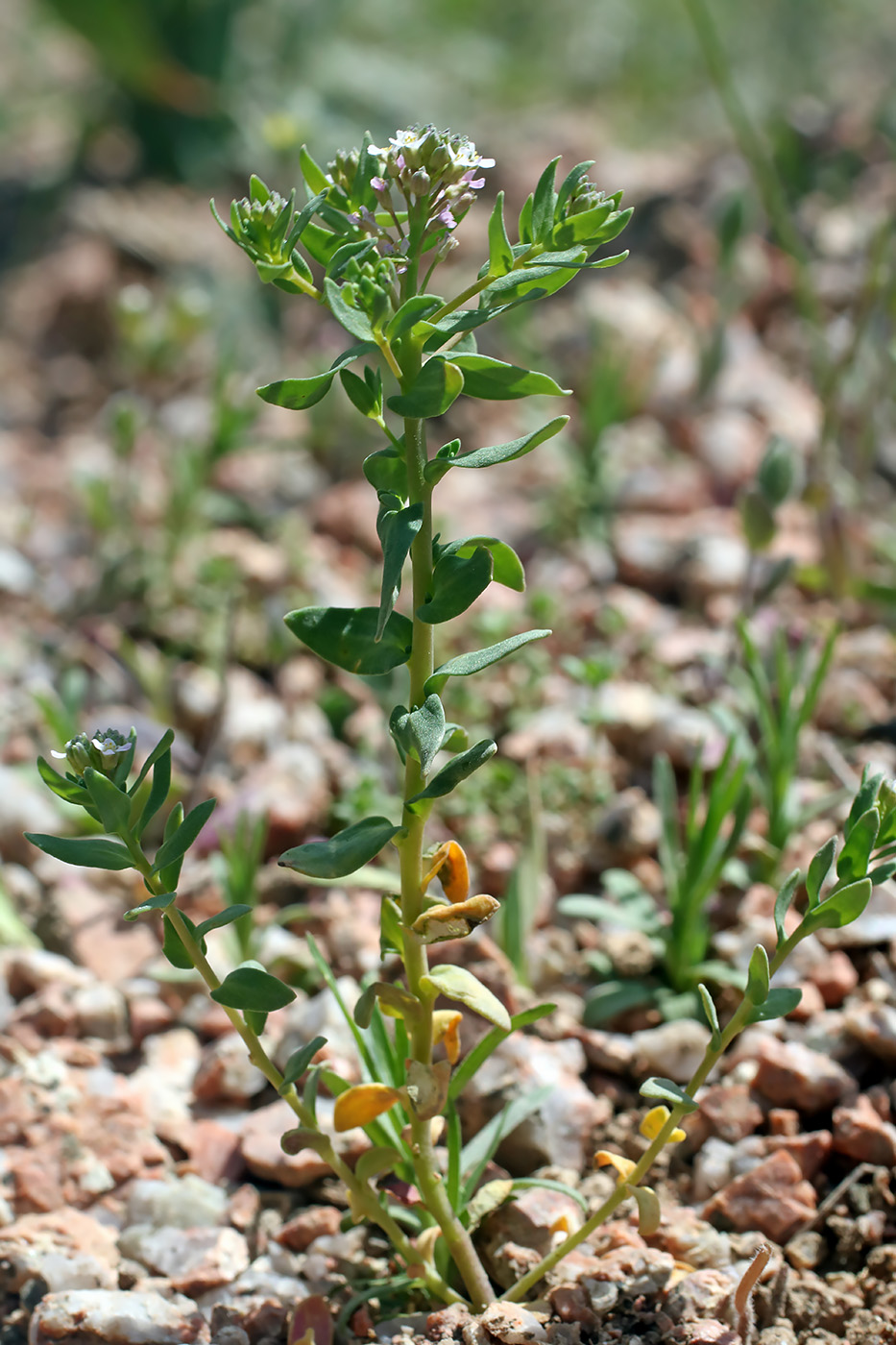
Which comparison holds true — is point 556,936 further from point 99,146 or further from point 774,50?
point 774,50

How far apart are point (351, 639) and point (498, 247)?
17.5 inches

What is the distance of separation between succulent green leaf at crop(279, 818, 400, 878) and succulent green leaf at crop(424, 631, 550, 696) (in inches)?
6.7

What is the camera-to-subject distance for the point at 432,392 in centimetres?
122

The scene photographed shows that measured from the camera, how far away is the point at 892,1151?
1.77m

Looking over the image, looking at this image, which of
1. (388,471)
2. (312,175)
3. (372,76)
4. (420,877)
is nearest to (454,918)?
(420,877)

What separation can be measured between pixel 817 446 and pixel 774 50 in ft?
11.1

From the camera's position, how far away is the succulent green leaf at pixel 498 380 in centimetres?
125

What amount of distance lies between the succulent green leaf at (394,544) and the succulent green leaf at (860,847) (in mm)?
580

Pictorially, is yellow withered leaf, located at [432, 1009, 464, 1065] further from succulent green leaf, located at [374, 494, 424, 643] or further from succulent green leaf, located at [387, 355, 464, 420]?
succulent green leaf, located at [387, 355, 464, 420]

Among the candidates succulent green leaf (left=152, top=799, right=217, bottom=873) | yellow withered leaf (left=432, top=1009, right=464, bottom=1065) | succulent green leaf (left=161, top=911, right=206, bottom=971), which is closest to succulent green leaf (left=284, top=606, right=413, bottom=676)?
succulent green leaf (left=152, top=799, right=217, bottom=873)

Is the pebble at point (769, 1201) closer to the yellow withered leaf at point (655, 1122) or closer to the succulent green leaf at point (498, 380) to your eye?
the yellow withered leaf at point (655, 1122)

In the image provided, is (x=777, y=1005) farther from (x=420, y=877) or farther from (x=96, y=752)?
(x=96, y=752)

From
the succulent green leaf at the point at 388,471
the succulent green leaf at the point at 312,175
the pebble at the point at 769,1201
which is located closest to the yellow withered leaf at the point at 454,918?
the succulent green leaf at the point at 388,471

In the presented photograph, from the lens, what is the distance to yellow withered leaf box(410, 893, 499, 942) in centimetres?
136
